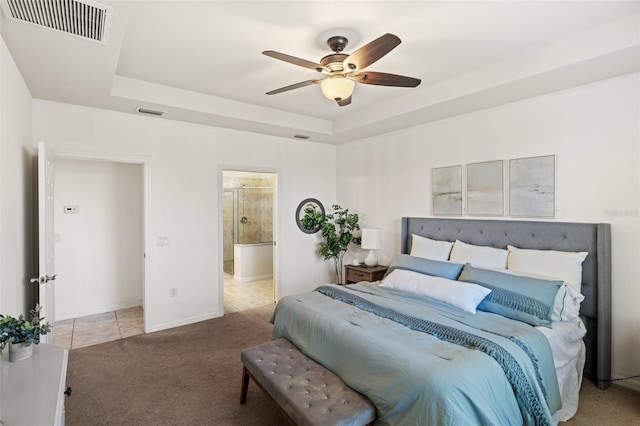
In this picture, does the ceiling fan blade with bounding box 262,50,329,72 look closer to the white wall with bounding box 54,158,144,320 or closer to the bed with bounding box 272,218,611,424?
the bed with bounding box 272,218,611,424

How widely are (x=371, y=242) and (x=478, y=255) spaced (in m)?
1.55

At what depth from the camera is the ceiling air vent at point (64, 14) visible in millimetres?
1785

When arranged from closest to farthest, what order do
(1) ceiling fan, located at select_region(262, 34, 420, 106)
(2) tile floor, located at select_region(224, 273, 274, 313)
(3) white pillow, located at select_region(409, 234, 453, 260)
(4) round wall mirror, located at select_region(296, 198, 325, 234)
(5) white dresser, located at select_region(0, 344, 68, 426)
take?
(5) white dresser, located at select_region(0, 344, 68, 426), (1) ceiling fan, located at select_region(262, 34, 420, 106), (3) white pillow, located at select_region(409, 234, 453, 260), (2) tile floor, located at select_region(224, 273, 274, 313), (4) round wall mirror, located at select_region(296, 198, 325, 234)

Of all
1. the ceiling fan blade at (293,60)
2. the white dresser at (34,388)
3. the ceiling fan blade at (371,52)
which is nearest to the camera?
the white dresser at (34,388)

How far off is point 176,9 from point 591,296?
149 inches

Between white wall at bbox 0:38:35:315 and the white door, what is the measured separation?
13 cm

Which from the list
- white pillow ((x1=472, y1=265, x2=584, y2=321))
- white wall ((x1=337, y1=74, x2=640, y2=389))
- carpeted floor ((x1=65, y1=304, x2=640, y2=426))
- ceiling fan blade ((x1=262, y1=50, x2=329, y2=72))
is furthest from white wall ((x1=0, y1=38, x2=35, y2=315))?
white wall ((x1=337, y1=74, x2=640, y2=389))

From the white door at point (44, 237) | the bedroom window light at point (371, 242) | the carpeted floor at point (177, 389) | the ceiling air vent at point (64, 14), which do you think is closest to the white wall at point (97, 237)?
the carpeted floor at point (177, 389)

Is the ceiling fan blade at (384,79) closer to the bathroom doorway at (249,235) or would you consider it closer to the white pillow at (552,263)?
the white pillow at (552,263)

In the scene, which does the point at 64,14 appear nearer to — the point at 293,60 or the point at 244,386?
the point at 293,60

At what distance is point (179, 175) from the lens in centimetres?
410

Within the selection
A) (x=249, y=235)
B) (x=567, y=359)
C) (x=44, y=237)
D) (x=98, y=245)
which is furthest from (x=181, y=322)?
(x=567, y=359)

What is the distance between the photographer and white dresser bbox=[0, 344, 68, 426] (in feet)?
4.11

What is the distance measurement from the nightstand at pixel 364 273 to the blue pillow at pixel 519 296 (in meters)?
1.66
